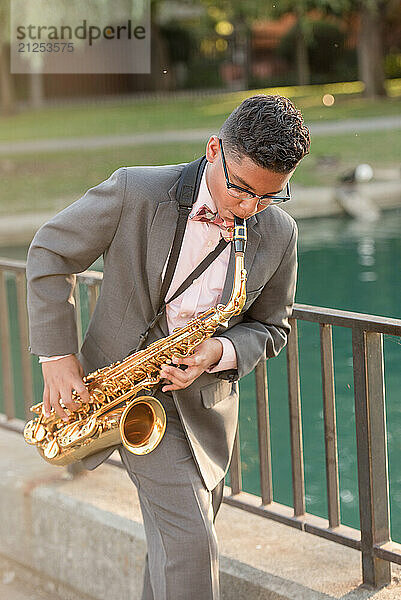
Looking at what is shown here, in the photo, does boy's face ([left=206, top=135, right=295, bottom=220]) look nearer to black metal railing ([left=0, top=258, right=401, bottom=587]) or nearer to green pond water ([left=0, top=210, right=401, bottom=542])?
black metal railing ([left=0, top=258, right=401, bottom=587])

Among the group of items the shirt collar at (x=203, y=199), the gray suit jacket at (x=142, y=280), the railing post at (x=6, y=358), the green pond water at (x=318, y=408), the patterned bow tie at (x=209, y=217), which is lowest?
the green pond water at (x=318, y=408)

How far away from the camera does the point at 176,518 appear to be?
2520mm

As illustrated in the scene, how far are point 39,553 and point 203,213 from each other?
1933 mm

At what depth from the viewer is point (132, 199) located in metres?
2.49

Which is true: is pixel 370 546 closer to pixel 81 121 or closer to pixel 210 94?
pixel 81 121

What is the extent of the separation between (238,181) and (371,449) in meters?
1.06

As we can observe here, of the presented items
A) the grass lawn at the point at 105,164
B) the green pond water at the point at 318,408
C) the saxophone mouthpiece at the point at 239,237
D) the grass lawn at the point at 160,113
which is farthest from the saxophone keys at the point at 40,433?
the grass lawn at the point at 160,113

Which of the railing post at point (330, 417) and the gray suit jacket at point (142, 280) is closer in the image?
the gray suit jacket at point (142, 280)

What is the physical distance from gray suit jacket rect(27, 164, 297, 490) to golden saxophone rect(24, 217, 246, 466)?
6cm

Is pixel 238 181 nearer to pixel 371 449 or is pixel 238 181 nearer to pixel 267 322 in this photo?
pixel 267 322

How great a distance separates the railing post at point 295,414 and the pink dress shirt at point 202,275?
2.10 feet

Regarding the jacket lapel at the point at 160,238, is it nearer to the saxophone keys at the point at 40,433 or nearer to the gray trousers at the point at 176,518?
the gray trousers at the point at 176,518

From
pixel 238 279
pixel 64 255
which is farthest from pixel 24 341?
pixel 238 279

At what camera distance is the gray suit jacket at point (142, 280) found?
250 centimetres
